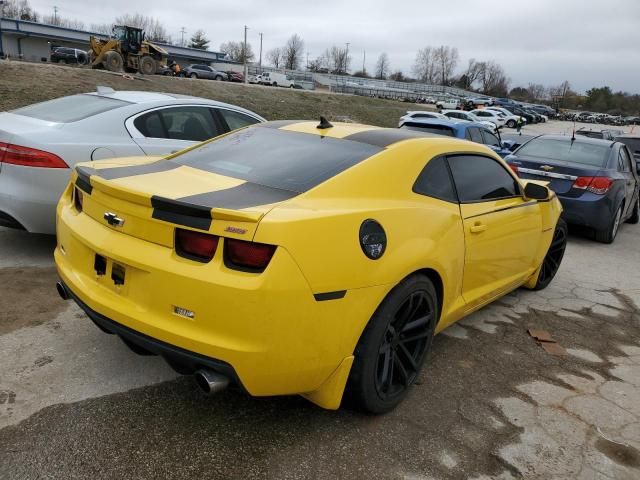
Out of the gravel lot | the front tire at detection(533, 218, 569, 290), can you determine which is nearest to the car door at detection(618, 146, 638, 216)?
the front tire at detection(533, 218, 569, 290)

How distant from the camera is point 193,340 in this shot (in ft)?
7.34

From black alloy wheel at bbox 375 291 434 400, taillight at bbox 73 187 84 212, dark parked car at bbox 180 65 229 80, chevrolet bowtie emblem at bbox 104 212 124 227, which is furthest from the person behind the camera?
dark parked car at bbox 180 65 229 80

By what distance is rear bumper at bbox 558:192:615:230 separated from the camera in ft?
23.3

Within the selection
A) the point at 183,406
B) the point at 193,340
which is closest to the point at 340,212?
the point at 193,340

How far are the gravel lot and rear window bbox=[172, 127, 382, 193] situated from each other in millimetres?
1190

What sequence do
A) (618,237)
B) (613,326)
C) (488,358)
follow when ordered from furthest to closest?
(618,237)
(613,326)
(488,358)

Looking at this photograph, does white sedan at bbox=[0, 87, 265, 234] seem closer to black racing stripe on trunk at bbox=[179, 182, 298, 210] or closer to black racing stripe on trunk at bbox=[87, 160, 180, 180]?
black racing stripe on trunk at bbox=[87, 160, 180, 180]

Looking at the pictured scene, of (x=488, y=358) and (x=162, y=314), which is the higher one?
(x=162, y=314)

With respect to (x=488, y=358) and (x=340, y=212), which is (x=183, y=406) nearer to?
(x=340, y=212)

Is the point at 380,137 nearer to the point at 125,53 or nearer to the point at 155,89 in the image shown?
the point at 155,89

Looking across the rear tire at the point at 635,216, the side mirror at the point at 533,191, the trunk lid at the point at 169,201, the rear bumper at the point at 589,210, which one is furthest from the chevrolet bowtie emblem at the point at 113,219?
the rear tire at the point at 635,216

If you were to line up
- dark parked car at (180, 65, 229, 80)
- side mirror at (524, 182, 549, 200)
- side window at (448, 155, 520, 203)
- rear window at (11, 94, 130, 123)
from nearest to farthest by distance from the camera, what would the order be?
1. side window at (448, 155, 520, 203)
2. side mirror at (524, 182, 549, 200)
3. rear window at (11, 94, 130, 123)
4. dark parked car at (180, 65, 229, 80)

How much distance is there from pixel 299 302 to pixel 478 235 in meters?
1.65

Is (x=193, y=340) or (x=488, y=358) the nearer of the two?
(x=193, y=340)
